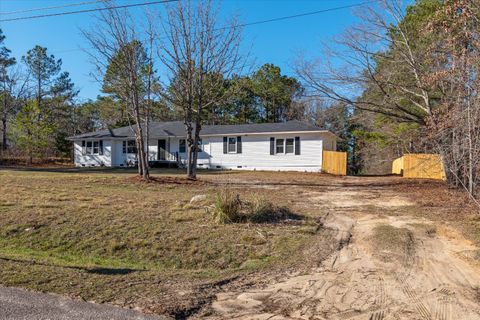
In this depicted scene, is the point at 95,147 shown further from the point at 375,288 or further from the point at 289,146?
the point at 375,288

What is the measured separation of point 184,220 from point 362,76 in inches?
424

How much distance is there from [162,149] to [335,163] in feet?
42.8

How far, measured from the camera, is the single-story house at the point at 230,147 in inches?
939

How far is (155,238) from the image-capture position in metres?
7.34

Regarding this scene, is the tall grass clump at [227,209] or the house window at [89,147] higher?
the house window at [89,147]

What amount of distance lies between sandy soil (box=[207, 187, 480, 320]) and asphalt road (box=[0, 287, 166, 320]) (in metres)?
0.96

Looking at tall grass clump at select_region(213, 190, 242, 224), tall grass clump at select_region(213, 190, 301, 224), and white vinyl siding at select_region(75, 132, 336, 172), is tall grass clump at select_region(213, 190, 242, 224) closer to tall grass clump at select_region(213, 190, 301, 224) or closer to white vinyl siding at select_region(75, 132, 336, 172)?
tall grass clump at select_region(213, 190, 301, 224)

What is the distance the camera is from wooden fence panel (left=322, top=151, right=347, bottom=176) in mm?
22656

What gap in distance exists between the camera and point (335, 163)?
23.0 meters

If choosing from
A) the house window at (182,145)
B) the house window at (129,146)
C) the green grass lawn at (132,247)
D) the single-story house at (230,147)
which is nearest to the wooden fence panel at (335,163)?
the single-story house at (230,147)

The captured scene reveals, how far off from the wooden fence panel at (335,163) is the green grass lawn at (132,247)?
12392 millimetres

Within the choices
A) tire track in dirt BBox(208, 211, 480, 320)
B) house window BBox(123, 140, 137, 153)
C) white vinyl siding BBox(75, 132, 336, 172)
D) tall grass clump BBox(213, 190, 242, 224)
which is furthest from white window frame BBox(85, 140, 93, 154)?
tire track in dirt BBox(208, 211, 480, 320)

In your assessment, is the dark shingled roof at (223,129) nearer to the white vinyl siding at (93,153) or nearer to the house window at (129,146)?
the white vinyl siding at (93,153)

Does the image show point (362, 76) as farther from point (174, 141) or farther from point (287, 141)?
point (174, 141)
